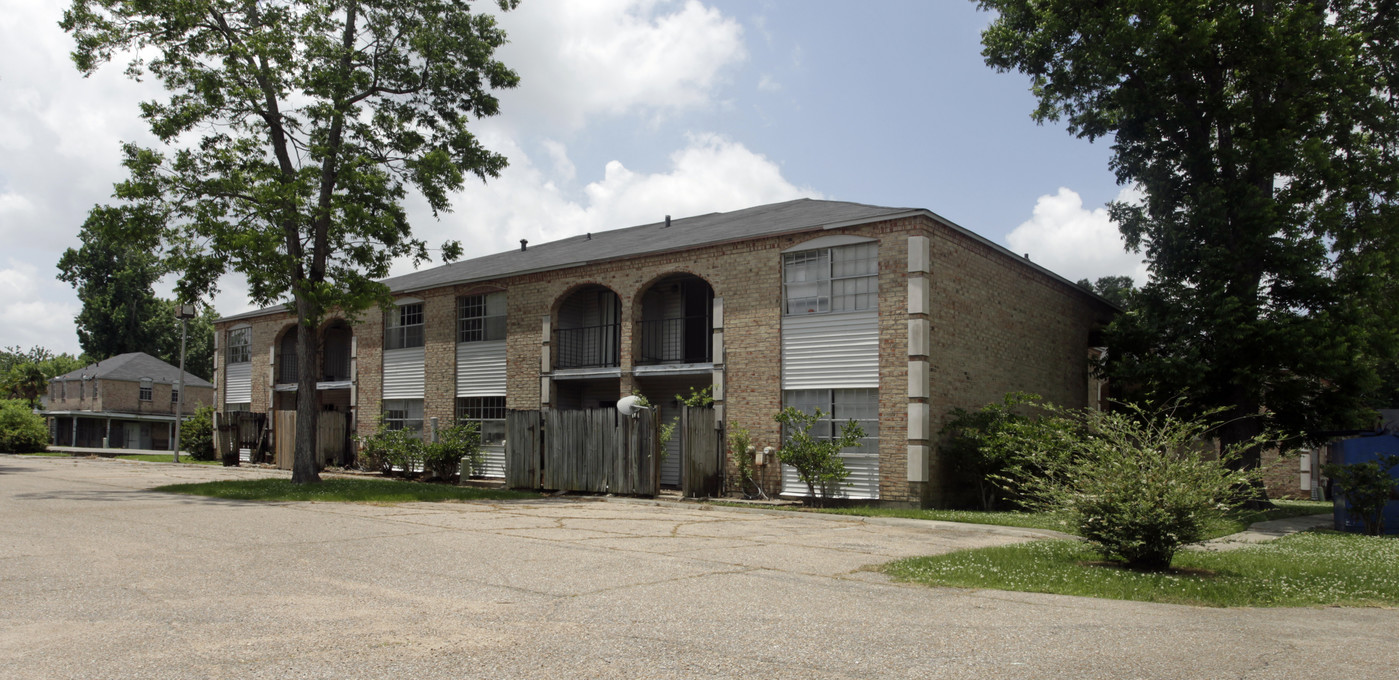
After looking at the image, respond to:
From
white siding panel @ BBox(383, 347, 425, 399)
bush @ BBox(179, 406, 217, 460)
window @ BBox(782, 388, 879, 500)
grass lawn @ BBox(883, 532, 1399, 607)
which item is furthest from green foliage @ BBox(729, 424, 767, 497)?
bush @ BBox(179, 406, 217, 460)

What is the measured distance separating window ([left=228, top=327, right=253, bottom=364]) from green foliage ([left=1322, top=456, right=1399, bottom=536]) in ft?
111

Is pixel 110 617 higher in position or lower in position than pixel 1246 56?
lower

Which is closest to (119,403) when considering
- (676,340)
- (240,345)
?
(240,345)

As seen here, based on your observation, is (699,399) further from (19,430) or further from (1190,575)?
(19,430)

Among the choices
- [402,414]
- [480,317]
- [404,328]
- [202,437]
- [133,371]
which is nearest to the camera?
[480,317]

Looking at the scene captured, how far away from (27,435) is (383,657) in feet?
160

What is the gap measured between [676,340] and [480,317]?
6183 mm

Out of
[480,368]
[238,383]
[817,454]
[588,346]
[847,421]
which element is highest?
[588,346]

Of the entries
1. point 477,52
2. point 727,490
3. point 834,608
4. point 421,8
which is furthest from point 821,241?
point 834,608

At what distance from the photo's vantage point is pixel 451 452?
23.9 metres

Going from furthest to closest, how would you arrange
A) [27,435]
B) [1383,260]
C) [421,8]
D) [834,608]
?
[27,435] < [421,8] < [1383,260] < [834,608]

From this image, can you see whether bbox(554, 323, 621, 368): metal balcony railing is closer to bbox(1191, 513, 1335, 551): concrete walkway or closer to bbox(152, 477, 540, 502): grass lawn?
bbox(152, 477, 540, 502): grass lawn

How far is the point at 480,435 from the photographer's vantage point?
25031 mm

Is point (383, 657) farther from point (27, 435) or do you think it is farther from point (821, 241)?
point (27, 435)
